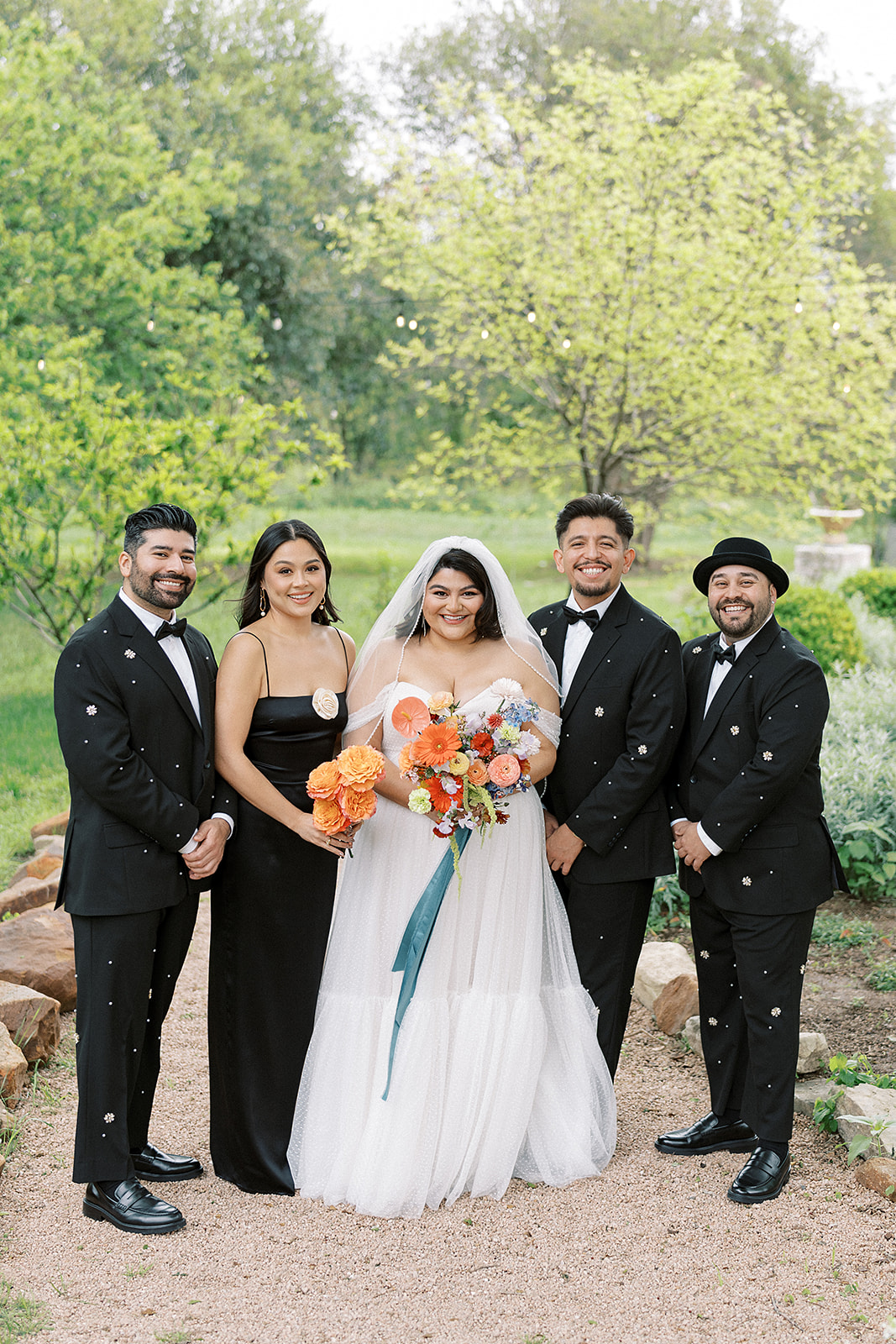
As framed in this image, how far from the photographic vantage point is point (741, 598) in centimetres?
364

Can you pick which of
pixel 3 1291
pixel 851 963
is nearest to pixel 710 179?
pixel 851 963

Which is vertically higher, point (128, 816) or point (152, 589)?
point (152, 589)

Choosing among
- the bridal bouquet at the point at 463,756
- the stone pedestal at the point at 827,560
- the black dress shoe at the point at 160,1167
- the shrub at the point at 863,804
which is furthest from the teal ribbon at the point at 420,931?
the stone pedestal at the point at 827,560

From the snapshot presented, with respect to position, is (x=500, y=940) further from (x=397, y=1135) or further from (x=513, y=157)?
(x=513, y=157)

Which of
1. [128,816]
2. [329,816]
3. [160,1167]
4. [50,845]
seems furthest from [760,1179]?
[50,845]

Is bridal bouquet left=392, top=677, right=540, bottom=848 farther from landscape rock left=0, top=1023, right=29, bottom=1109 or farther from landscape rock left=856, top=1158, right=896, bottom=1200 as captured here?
landscape rock left=0, top=1023, right=29, bottom=1109

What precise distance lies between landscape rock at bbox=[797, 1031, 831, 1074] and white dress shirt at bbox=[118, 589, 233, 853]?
2.43 metres

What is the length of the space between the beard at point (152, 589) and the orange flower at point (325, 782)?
2.18 ft

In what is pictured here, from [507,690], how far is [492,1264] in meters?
1.67

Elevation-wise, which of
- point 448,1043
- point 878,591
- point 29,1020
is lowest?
point 29,1020

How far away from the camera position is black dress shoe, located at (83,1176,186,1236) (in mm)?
3400

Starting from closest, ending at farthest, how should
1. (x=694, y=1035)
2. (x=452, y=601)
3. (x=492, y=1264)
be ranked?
(x=492, y=1264), (x=452, y=601), (x=694, y=1035)

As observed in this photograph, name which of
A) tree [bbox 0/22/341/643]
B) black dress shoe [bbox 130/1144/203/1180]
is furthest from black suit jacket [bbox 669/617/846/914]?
tree [bbox 0/22/341/643]

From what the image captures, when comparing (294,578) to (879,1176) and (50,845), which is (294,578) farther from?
(50,845)
